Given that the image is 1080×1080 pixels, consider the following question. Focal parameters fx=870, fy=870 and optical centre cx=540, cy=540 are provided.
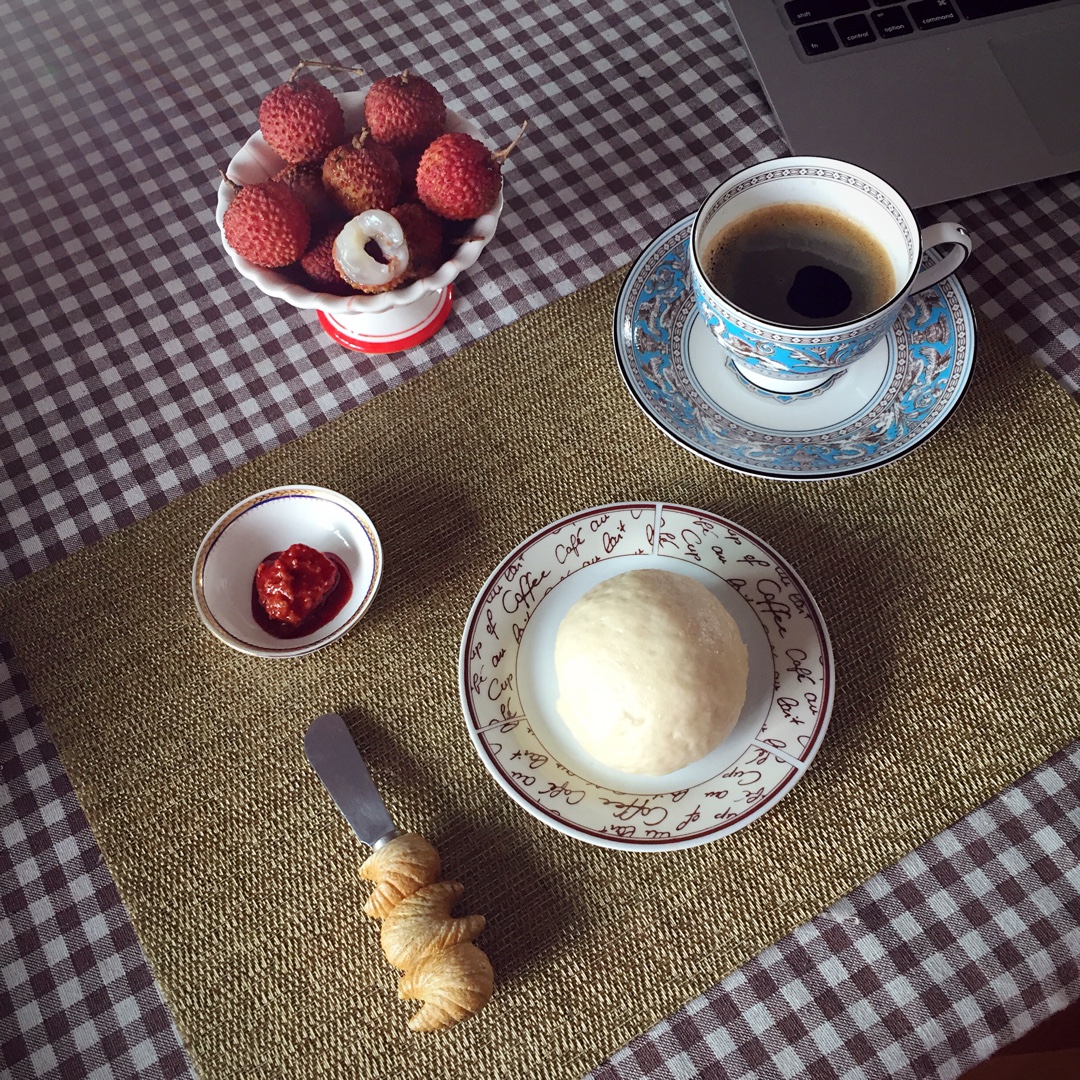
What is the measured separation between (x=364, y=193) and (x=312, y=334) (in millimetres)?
205

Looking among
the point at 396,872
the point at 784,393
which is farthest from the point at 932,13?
the point at 396,872

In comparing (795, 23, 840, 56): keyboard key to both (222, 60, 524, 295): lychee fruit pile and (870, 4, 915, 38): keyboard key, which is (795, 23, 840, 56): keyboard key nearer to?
(870, 4, 915, 38): keyboard key

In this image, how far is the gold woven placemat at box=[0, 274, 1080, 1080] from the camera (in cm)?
64

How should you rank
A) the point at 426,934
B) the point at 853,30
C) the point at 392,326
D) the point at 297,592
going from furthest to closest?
the point at 853,30 < the point at 392,326 < the point at 297,592 < the point at 426,934

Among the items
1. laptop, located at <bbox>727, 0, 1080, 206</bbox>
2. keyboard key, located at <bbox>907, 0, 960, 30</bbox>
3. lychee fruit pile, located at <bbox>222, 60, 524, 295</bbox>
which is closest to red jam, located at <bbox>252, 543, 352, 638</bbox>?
lychee fruit pile, located at <bbox>222, 60, 524, 295</bbox>

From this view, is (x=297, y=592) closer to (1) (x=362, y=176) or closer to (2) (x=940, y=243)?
(1) (x=362, y=176)

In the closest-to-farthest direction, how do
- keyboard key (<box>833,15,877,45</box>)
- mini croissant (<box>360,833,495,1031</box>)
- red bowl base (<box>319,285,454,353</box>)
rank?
mini croissant (<box>360,833,495,1031</box>)
red bowl base (<box>319,285,454,353</box>)
keyboard key (<box>833,15,877,45</box>)

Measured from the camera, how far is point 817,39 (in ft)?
3.08

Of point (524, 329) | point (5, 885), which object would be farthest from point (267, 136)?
point (5, 885)

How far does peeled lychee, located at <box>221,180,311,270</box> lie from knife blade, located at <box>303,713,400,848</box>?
0.38 m

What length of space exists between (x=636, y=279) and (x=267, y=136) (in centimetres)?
34

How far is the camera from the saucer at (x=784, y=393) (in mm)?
711

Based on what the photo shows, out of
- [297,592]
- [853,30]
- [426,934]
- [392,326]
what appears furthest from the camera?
[853,30]

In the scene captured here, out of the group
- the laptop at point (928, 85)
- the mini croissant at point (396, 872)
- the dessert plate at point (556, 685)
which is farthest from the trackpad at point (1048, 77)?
the mini croissant at point (396, 872)
